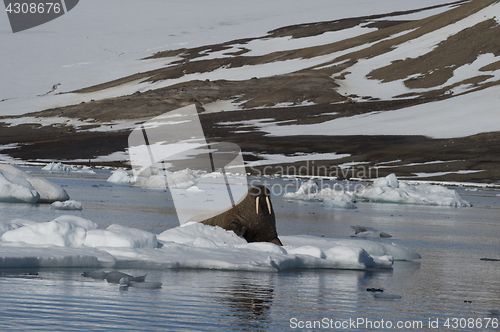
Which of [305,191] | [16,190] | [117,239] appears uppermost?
[117,239]

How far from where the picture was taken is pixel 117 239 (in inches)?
473

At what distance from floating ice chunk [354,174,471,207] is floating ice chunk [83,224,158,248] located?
1077 inches

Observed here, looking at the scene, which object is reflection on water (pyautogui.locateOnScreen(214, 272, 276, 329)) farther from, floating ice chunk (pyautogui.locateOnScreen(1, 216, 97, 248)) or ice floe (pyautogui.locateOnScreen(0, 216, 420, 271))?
floating ice chunk (pyautogui.locateOnScreen(1, 216, 97, 248))

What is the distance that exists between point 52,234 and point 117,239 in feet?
3.75

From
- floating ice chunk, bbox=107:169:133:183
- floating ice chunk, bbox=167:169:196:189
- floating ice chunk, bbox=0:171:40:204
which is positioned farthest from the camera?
floating ice chunk, bbox=107:169:133:183

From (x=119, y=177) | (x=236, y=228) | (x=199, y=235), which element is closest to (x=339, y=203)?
(x=236, y=228)

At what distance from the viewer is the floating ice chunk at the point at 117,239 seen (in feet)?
39.3

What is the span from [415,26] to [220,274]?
151 m

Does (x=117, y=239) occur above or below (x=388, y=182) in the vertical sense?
above

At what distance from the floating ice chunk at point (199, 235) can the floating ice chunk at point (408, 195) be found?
2507 cm

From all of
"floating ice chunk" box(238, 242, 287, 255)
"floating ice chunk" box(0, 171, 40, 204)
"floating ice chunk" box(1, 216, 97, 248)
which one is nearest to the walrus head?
"floating ice chunk" box(238, 242, 287, 255)

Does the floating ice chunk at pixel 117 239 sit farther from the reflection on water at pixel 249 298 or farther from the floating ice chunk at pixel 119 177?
the floating ice chunk at pixel 119 177

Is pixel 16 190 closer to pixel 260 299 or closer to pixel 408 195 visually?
pixel 260 299

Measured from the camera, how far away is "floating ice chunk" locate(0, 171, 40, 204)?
23.8 metres
